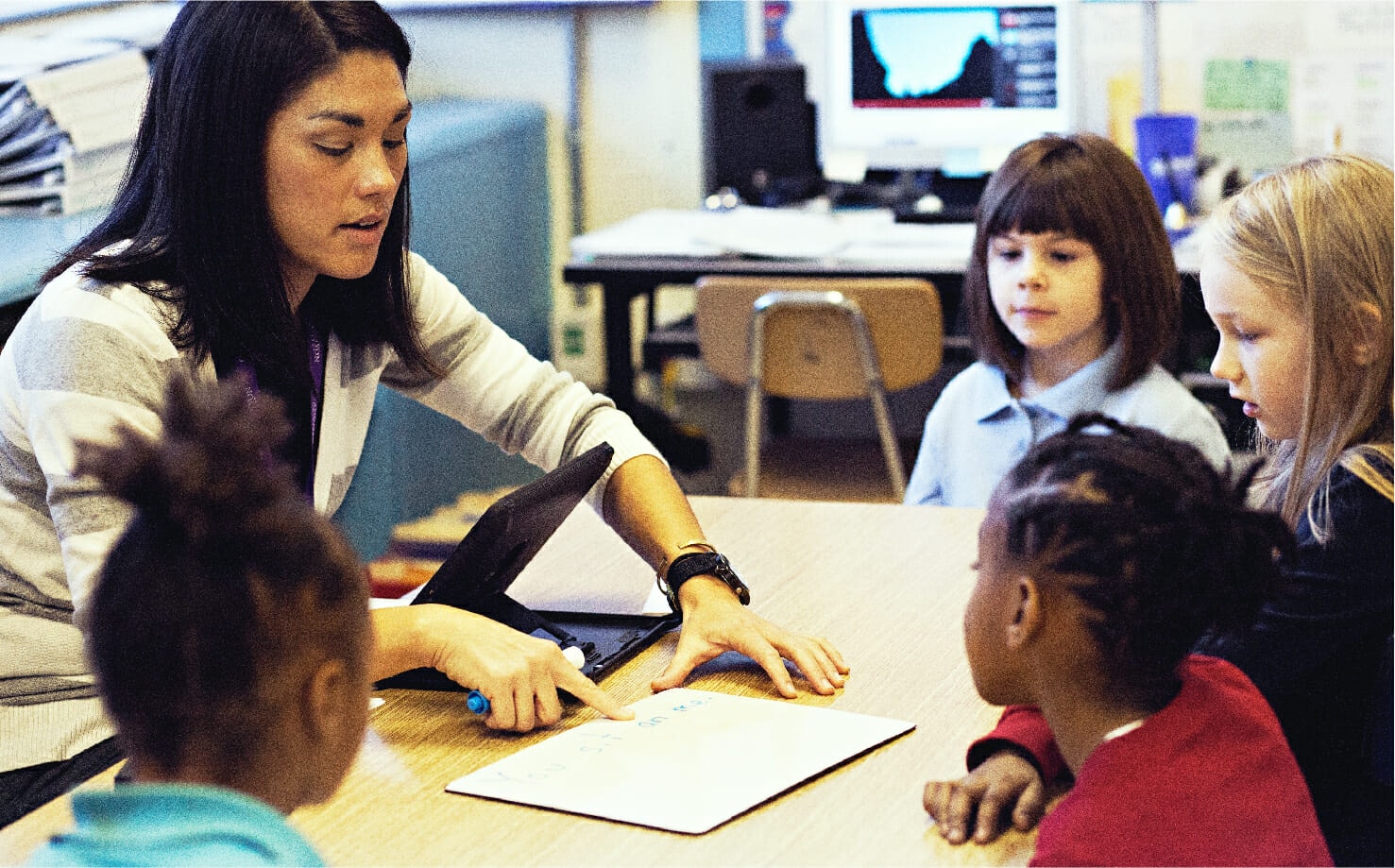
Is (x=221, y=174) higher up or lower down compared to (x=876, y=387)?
higher up

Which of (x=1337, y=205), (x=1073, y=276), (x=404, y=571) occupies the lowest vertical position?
(x=404, y=571)

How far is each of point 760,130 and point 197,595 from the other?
2.99 metres

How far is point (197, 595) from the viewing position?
28.8 inches

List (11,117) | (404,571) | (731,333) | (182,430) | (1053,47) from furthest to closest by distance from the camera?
(1053,47)
(404,571)
(731,333)
(11,117)
(182,430)

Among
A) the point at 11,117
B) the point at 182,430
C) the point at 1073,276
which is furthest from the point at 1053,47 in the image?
the point at 182,430

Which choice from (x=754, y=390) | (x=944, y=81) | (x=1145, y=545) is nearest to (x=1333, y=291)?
(x=1145, y=545)

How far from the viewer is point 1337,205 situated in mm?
1220

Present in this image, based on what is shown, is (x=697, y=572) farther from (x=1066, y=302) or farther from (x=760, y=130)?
(x=760, y=130)

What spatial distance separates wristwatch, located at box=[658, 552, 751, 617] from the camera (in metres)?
1.39

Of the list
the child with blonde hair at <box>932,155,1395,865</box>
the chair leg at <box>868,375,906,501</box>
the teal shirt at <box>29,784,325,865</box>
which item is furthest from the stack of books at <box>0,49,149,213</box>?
the teal shirt at <box>29,784,325,865</box>

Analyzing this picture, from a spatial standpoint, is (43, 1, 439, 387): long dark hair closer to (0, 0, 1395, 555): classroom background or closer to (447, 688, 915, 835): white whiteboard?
(447, 688, 915, 835): white whiteboard

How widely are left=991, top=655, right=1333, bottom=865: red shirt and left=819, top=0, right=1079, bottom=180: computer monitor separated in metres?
2.60

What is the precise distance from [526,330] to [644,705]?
9.06 ft

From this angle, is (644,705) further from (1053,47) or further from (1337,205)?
(1053,47)
